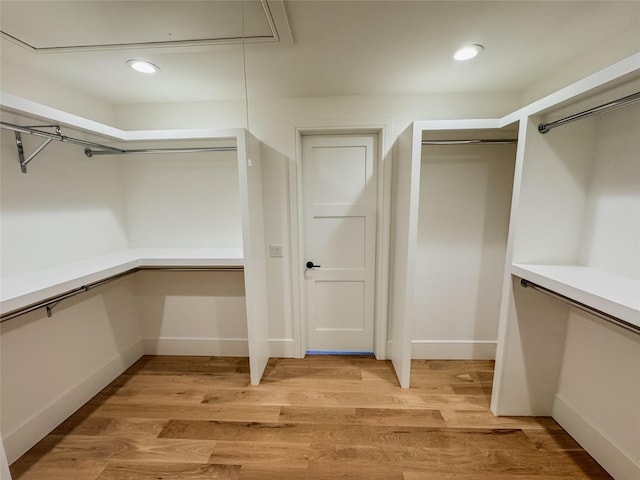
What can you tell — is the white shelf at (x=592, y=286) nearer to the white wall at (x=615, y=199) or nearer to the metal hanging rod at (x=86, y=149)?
the white wall at (x=615, y=199)

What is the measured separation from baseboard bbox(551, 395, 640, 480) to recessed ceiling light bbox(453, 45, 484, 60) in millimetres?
2220

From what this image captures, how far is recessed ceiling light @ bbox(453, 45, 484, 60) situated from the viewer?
1.45 meters

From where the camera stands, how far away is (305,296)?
2.41 meters

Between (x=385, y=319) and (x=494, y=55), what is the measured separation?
2.03 metres

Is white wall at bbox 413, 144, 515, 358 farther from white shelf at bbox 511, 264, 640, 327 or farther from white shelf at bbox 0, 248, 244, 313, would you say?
white shelf at bbox 0, 248, 244, 313

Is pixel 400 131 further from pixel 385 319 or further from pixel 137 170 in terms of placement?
pixel 137 170

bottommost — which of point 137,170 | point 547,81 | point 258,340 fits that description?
point 258,340

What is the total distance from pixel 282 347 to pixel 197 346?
820mm

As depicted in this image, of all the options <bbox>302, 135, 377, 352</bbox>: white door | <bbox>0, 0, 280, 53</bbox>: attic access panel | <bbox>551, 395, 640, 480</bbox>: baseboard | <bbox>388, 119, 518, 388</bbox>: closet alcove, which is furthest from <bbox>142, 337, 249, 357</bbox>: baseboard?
<bbox>551, 395, 640, 480</bbox>: baseboard

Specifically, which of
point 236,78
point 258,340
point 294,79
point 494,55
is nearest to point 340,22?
point 294,79

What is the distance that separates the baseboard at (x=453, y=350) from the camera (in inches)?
92.4

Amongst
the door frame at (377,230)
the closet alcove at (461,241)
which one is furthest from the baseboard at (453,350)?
the door frame at (377,230)

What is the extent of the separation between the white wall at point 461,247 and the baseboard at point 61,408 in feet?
8.53

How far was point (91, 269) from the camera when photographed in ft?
5.32
